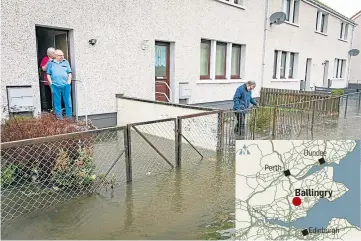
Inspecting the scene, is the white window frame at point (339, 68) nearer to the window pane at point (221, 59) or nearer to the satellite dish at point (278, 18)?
the satellite dish at point (278, 18)

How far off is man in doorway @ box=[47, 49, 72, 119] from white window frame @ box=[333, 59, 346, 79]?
76.8ft

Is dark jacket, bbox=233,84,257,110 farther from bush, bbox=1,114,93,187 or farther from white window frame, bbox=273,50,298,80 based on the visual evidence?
white window frame, bbox=273,50,298,80

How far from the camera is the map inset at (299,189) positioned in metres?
2.53

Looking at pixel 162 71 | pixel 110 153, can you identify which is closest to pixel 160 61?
pixel 162 71

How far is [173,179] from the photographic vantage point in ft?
17.3

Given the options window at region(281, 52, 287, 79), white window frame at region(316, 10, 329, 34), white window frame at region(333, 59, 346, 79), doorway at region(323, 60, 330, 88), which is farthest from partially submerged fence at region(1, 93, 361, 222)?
white window frame at region(333, 59, 346, 79)

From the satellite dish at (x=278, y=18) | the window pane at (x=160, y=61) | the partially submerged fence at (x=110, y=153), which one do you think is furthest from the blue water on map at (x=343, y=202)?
the satellite dish at (x=278, y=18)

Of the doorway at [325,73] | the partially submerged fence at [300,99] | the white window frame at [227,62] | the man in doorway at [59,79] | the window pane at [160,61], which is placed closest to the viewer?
the man in doorway at [59,79]

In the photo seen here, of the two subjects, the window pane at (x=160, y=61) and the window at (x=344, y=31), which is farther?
the window at (x=344, y=31)

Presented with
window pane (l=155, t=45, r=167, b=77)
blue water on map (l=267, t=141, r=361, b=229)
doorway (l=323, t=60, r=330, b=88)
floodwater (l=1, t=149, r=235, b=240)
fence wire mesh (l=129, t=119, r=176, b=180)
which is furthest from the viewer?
doorway (l=323, t=60, r=330, b=88)

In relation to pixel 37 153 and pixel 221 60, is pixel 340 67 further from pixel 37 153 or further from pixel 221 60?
pixel 37 153

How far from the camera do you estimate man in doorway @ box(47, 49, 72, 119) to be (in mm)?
7027

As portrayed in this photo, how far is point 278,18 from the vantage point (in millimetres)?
14461

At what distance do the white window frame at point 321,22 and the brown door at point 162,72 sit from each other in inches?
560
